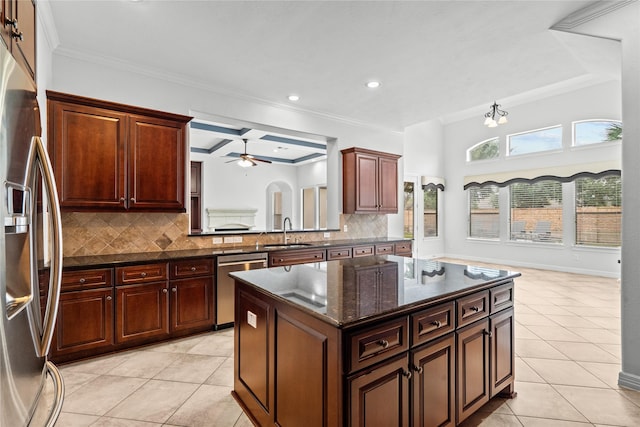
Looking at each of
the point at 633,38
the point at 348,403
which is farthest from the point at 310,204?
the point at 348,403

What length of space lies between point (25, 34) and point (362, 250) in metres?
4.15

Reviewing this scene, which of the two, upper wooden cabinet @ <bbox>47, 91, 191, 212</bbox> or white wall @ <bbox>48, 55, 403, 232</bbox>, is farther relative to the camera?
white wall @ <bbox>48, 55, 403, 232</bbox>

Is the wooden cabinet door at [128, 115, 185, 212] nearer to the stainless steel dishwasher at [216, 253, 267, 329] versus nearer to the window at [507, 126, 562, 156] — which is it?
the stainless steel dishwasher at [216, 253, 267, 329]

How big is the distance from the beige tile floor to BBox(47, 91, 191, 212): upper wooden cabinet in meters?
1.46

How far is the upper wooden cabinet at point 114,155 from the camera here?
2893mm

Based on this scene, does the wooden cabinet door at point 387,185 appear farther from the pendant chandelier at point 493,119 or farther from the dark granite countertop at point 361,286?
the dark granite countertop at point 361,286

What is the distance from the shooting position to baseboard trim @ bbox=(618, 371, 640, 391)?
2355mm

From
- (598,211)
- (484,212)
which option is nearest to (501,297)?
(598,211)

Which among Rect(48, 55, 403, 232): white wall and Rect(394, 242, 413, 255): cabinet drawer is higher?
Result: Rect(48, 55, 403, 232): white wall

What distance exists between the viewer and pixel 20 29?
1.21 meters

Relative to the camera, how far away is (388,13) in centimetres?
261

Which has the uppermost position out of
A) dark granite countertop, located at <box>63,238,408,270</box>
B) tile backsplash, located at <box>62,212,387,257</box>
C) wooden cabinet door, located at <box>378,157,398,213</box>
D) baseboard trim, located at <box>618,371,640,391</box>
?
wooden cabinet door, located at <box>378,157,398,213</box>

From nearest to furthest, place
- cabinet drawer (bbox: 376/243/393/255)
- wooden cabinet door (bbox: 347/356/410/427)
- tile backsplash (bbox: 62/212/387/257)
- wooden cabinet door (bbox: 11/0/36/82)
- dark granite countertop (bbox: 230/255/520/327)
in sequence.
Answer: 1. wooden cabinet door (bbox: 11/0/36/82)
2. wooden cabinet door (bbox: 347/356/410/427)
3. dark granite countertop (bbox: 230/255/520/327)
4. tile backsplash (bbox: 62/212/387/257)
5. cabinet drawer (bbox: 376/243/393/255)

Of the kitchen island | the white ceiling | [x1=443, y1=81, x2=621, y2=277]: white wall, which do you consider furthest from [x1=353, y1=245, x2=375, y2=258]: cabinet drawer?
[x1=443, y1=81, x2=621, y2=277]: white wall
